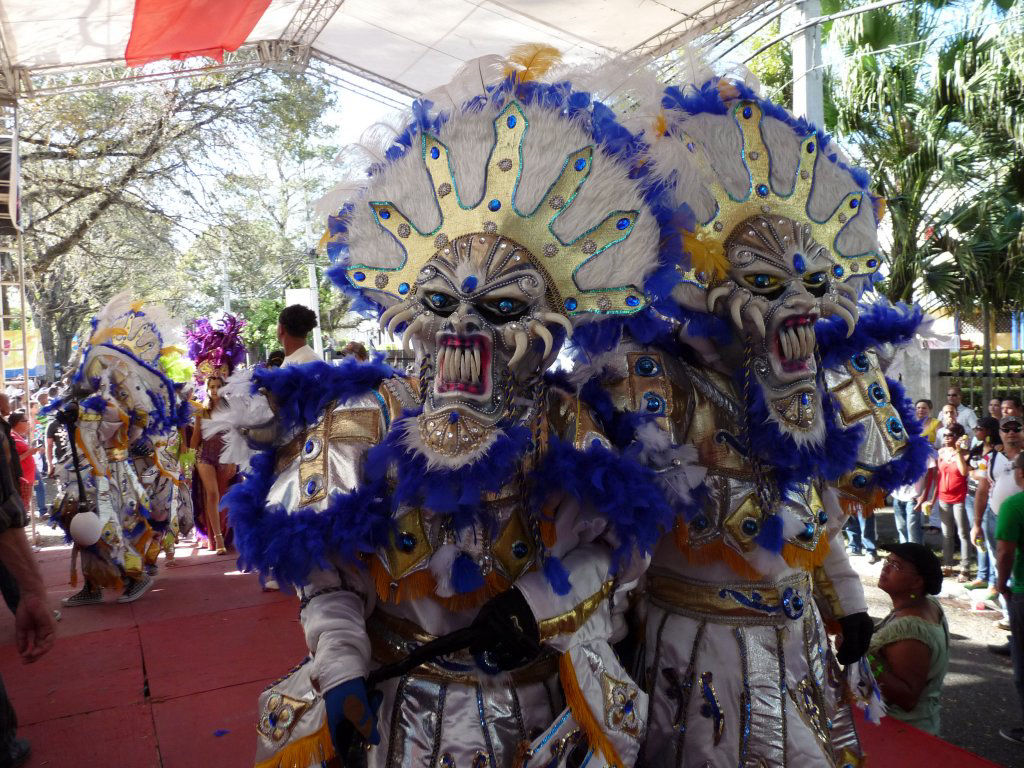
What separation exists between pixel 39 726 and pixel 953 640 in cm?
552

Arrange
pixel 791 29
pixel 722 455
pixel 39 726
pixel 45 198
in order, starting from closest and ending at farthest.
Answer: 1. pixel 722 455
2. pixel 39 726
3. pixel 791 29
4. pixel 45 198

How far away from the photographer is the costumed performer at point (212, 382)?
7211 mm

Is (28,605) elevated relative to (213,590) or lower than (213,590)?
elevated

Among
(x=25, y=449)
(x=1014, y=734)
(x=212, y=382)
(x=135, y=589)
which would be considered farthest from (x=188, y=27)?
(x=1014, y=734)

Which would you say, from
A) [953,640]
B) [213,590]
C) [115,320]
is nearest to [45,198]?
[115,320]

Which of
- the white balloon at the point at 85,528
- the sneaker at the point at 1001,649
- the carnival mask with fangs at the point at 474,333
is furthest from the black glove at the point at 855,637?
the white balloon at the point at 85,528

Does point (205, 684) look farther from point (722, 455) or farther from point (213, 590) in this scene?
point (722, 455)

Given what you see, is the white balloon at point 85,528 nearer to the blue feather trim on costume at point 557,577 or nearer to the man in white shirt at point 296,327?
the man in white shirt at point 296,327

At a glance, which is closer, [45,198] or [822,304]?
[822,304]

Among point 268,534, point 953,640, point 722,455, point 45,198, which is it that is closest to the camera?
point 268,534

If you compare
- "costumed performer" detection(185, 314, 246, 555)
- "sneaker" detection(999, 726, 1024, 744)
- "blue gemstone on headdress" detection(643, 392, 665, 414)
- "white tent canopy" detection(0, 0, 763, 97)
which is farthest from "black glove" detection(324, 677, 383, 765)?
"white tent canopy" detection(0, 0, 763, 97)

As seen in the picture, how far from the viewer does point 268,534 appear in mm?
1816

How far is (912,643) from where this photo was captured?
340 cm

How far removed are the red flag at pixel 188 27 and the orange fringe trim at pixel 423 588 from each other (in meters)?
8.10
